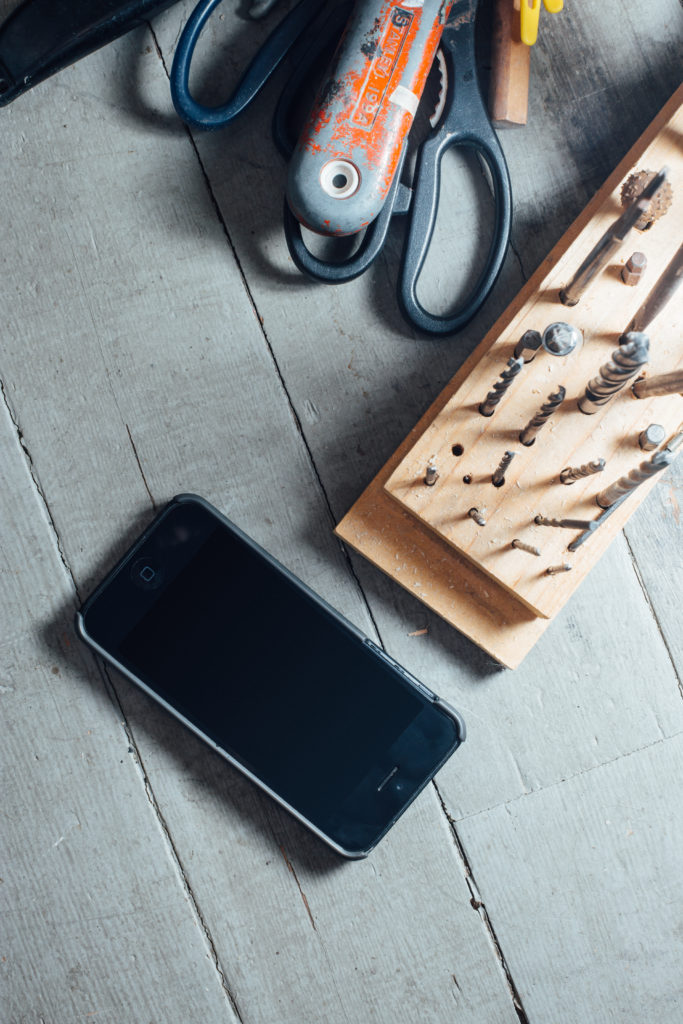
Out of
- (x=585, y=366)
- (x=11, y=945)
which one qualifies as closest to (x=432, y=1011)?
(x=11, y=945)

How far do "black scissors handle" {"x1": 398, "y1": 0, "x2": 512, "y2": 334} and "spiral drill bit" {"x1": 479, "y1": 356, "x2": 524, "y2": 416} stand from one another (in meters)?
0.09

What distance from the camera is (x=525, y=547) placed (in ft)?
1.50

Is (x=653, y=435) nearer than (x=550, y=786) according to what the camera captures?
Yes

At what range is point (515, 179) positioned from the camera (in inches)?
21.5

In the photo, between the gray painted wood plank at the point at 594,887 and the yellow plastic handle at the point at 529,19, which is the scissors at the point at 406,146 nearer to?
the yellow plastic handle at the point at 529,19

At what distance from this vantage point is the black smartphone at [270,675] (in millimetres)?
523

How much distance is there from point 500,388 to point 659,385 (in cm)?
9

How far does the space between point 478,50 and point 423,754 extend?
502mm

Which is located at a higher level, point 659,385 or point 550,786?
point 659,385

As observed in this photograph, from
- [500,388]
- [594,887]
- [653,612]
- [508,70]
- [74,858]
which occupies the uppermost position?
[508,70]

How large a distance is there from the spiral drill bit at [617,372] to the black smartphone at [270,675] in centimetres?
22

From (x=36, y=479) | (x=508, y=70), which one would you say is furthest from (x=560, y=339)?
(x=36, y=479)

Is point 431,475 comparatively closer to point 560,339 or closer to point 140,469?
point 560,339

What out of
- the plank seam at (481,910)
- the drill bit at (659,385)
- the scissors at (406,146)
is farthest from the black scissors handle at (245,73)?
the plank seam at (481,910)
